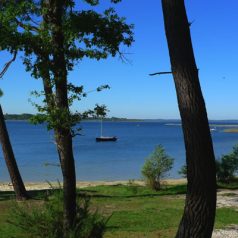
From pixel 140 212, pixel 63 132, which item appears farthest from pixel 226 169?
pixel 63 132

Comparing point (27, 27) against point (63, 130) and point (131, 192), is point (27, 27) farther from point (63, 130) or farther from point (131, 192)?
point (131, 192)

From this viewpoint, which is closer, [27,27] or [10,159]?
[27,27]

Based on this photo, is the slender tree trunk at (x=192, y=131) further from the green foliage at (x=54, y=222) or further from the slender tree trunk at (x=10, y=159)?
the slender tree trunk at (x=10, y=159)

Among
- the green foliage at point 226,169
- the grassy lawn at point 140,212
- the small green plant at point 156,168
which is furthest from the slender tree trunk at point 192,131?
the green foliage at point 226,169

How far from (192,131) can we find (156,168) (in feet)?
46.0

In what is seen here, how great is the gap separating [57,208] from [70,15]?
10.3 ft

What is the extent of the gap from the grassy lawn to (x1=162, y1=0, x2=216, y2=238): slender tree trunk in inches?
113

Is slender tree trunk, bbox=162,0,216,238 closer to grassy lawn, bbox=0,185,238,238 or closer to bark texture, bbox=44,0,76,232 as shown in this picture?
bark texture, bbox=44,0,76,232

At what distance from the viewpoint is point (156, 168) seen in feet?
65.5

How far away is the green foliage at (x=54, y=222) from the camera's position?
313 inches

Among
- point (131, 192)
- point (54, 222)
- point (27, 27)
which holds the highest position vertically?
point (27, 27)

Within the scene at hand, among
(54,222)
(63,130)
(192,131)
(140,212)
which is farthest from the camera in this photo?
(140,212)

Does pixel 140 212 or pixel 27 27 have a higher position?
pixel 27 27

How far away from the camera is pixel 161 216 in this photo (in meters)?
12.3
